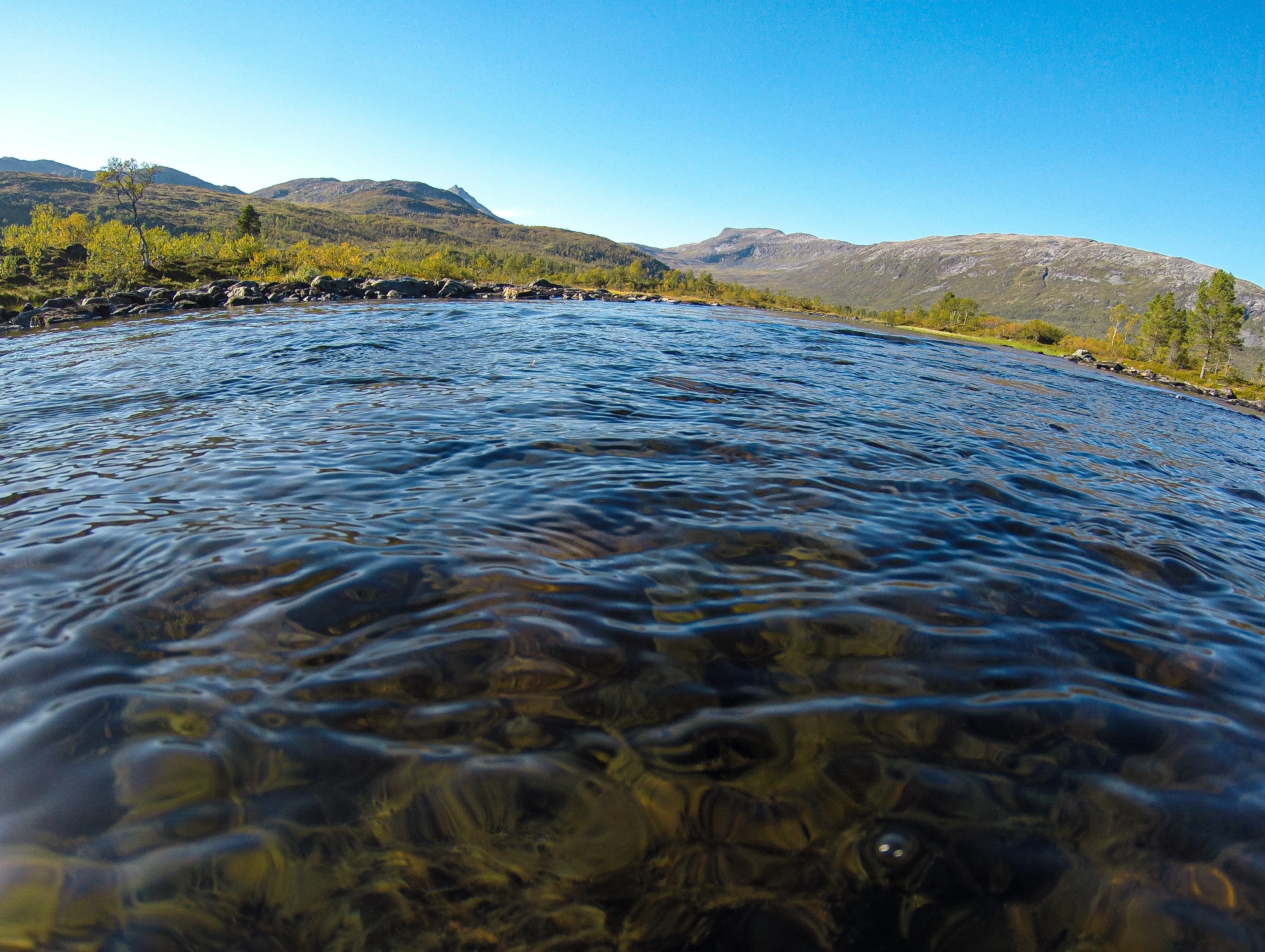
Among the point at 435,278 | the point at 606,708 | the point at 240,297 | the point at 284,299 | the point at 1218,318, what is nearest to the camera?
the point at 606,708

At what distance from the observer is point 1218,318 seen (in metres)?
70.4

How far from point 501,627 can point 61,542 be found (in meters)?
3.95

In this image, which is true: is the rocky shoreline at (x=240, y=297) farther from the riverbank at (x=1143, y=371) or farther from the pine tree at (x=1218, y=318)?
the pine tree at (x=1218, y=318)

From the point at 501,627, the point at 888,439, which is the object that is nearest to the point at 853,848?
the point at 501,627

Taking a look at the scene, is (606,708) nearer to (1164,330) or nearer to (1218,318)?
(1218,318)

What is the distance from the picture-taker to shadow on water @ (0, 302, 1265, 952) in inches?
82.5

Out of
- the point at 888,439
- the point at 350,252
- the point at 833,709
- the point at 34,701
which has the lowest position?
the point at 34,701

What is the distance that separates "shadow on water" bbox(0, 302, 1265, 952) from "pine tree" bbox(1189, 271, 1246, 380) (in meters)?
91.4

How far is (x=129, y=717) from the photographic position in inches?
109

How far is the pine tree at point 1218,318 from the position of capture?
230 ft

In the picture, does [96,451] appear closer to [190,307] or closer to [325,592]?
[325,592]

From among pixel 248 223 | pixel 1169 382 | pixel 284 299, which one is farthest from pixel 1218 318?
pixel 248 223

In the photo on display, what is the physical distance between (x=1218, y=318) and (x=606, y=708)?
10195cm

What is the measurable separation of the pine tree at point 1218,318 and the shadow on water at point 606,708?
91392 millimetres
